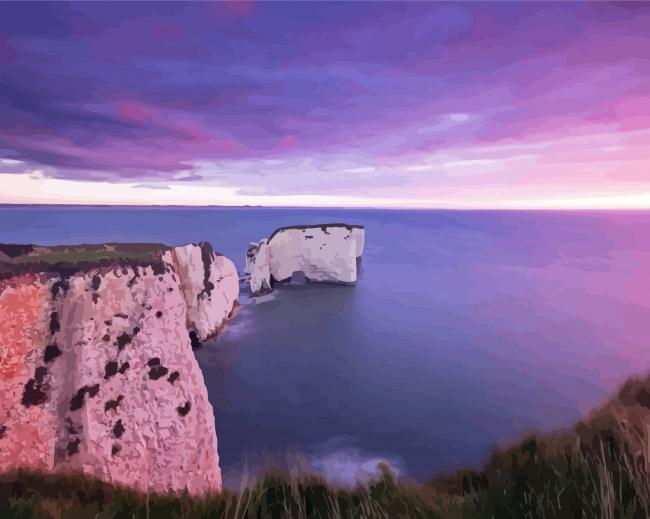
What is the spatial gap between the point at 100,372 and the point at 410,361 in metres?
10.5

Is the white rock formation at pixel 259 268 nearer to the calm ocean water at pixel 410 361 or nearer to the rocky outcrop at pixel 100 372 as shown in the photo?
the calm ocean water at pixel 410 361

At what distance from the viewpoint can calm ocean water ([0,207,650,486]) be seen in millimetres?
8961

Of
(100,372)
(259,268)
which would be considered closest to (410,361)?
(100,372)

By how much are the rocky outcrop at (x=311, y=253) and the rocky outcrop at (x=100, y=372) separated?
19.0 m

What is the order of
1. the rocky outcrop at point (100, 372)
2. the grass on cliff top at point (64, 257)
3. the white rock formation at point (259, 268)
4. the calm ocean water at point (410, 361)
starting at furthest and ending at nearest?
the white rock formation at point (259, 268) < the calm ocean water at point (410, 361) < the grass on cliff top at point (64, 257) < the rocky outcrop at point (100, 372)

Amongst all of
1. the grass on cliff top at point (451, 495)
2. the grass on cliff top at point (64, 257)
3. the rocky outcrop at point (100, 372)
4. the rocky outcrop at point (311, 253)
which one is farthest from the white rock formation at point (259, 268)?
the grass on cliff top at point (451, 495)

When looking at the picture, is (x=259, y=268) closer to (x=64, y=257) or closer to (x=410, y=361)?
(x=410, y=361)

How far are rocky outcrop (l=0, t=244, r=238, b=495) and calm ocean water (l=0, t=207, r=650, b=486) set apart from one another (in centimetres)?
195

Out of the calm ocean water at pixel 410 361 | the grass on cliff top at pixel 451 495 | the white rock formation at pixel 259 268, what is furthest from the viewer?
the white rock formation at pixel 259 268

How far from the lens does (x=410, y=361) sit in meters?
13.0

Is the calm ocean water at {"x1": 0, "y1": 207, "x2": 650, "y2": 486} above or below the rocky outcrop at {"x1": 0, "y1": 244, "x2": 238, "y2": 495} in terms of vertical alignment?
below

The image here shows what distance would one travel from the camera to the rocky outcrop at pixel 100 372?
4684mm

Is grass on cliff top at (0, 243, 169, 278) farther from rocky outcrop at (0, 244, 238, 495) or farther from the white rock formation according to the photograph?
the white rock formation

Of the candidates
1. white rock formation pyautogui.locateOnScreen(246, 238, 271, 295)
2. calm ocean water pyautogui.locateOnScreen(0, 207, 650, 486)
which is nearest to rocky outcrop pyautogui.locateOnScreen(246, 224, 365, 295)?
white rock formation pyautogui.locateOnScreen(246, 238, 271, 295)
